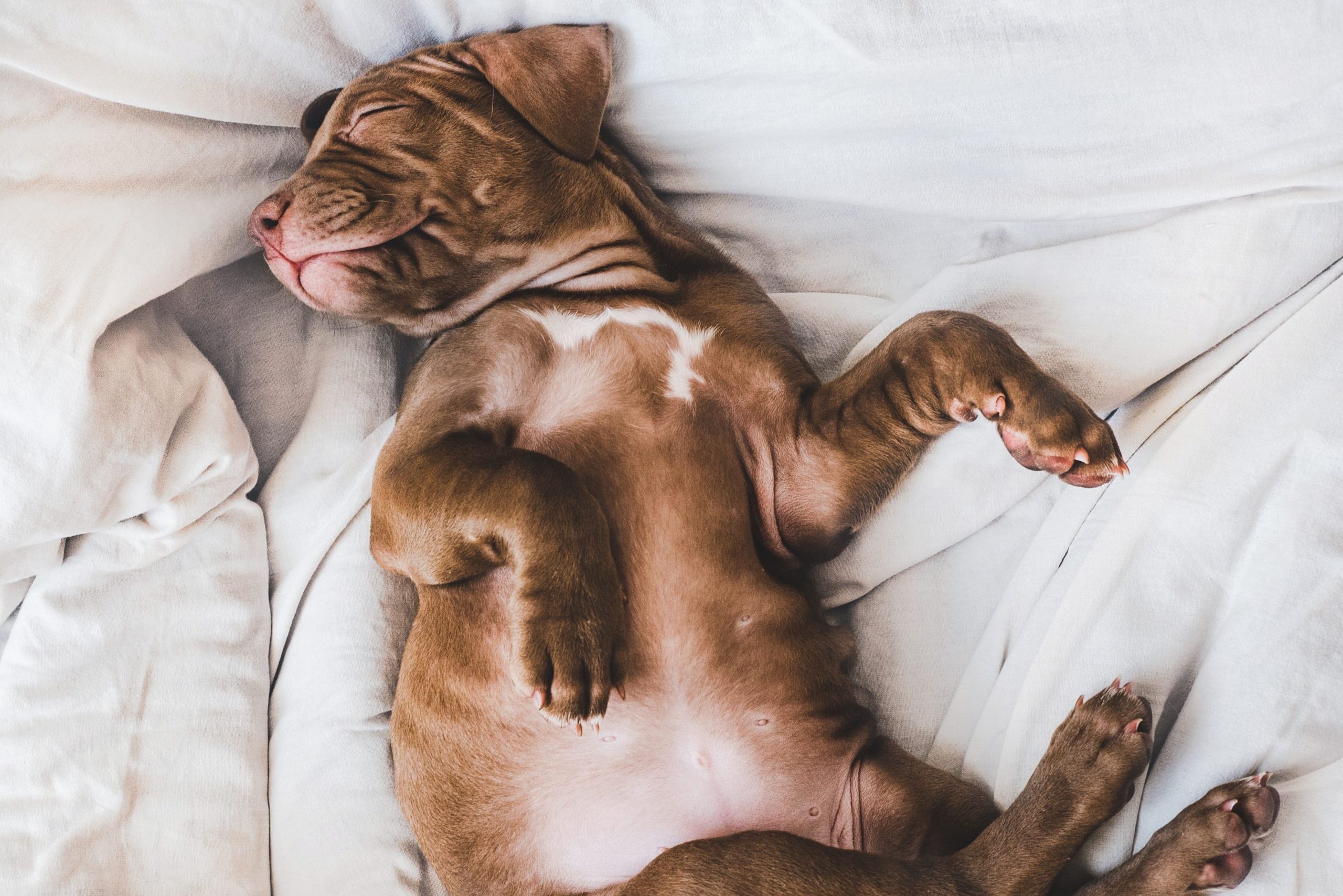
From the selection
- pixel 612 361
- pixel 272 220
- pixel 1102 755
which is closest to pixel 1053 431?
pixel 1102 755

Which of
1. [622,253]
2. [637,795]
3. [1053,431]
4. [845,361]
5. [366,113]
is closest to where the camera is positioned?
[1053,431]

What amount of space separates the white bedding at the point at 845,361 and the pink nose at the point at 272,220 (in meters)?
0.27

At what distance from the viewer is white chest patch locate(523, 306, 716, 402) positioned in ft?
6.73

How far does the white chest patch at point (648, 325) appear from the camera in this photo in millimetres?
2053

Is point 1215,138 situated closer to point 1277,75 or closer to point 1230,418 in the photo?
point 1277,75

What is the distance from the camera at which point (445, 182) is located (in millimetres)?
1970

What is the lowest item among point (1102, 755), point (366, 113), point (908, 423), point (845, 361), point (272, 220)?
point (1102, 755)

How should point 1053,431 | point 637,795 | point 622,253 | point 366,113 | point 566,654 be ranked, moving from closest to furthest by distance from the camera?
point 566,654 < point 1053,431 < point 637,795 < point 366,113 < point 622,253

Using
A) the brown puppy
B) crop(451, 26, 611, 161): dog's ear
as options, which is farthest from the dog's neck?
crop(451, 26, 611, 161): dog's ear

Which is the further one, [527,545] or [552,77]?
[552,77]

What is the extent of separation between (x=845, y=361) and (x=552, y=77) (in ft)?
3.04

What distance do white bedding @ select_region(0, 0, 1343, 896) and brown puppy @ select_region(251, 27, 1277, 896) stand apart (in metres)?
0.15

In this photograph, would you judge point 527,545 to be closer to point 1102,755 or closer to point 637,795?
point 637,795

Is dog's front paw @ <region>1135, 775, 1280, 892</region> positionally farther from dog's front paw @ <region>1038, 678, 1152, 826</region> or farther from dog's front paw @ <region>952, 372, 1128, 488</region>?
dog's front paw @ <region>952, 372, 1128, 488</region>
